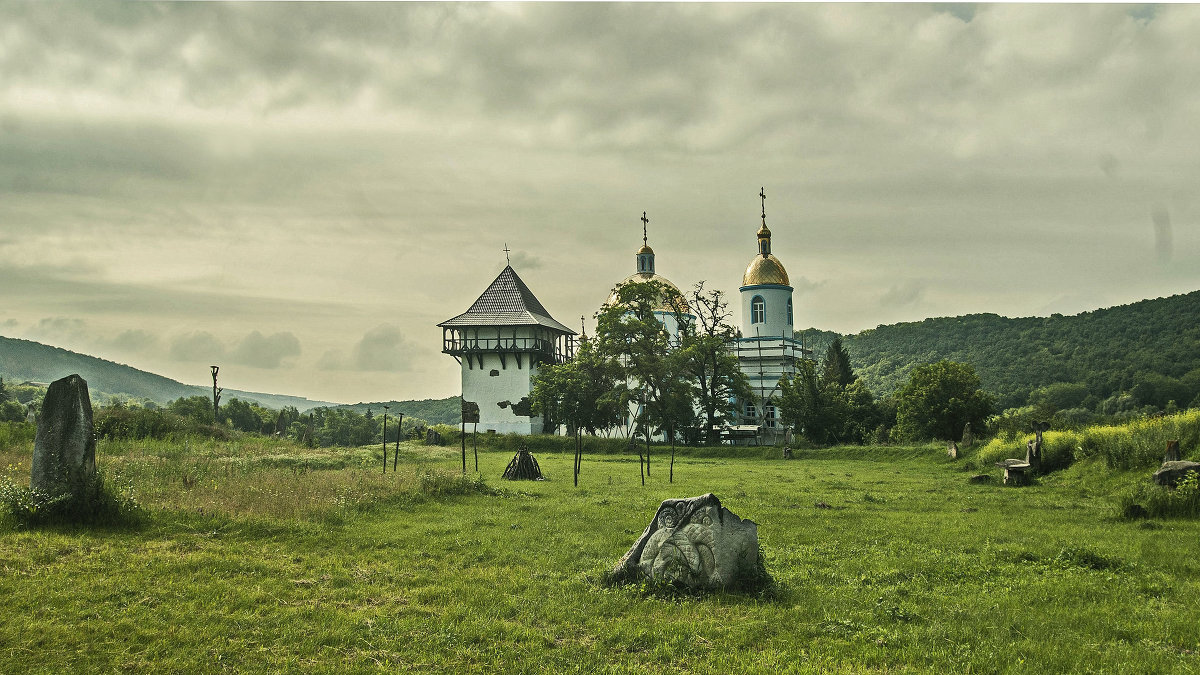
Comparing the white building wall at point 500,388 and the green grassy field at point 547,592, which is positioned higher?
the white building wall at point 500,388

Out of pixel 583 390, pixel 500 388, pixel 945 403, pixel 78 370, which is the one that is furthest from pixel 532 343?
pixel 78 370

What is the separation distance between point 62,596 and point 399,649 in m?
3.53

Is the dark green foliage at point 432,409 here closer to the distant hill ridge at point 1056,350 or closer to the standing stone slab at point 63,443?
the distant hill ridge at point 1056,350

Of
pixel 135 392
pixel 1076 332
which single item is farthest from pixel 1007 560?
pixel 135 392

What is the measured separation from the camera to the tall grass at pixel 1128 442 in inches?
695

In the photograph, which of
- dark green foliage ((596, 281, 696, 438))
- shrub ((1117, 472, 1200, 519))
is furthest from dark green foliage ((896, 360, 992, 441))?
shrub ((1117, 472, 1200, 519))

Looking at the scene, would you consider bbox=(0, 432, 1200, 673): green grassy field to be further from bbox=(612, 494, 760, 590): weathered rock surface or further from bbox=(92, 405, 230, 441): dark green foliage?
bbox=(92, 405, 230, 441): dark green foliage

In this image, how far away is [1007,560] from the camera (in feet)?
33.2

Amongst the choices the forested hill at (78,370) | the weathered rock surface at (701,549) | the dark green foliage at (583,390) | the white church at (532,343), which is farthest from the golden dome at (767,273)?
the forested hill at (78,370)

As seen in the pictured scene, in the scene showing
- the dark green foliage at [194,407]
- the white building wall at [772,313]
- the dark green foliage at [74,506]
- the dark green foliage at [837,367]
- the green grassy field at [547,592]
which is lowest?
the green grassy field at [547,592]

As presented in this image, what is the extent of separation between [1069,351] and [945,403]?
43098 millimetres

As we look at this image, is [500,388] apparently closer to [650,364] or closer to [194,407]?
[650,364]

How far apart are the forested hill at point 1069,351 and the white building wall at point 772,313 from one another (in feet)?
27.9

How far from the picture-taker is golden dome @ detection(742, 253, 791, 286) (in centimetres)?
5588
